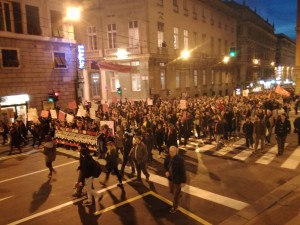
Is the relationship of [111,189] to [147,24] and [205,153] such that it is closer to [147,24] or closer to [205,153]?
[205,153]

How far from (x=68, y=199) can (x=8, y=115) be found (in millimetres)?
14363

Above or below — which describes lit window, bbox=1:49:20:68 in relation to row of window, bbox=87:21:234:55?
below

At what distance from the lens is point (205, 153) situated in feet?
43.2

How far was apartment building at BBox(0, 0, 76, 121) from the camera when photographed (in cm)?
2042

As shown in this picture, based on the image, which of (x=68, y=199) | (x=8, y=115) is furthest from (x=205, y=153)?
(x=8, y=115)

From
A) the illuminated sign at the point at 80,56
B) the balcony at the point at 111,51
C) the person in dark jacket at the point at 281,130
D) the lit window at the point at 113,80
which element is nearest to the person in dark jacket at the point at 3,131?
the illuminated sign at the point at 80,56

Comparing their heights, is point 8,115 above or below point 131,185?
above

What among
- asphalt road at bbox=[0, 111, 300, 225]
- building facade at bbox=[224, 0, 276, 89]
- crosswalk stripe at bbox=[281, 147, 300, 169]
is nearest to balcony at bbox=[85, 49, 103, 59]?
asphalt road at bbox=[0, 111, 300, 225]

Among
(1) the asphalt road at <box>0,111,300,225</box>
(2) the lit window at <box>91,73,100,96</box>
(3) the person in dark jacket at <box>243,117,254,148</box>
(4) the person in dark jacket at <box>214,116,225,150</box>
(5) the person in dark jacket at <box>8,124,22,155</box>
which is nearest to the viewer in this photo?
(1) the asphalt road at <box>0,111,300,225</box>

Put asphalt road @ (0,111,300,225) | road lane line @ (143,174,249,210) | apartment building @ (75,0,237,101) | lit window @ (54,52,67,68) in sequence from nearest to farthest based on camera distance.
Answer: asphalt road @ (0,111,300,225)
road lane line @ (143,174,249,210)
lit window @ (54,52,67,68)
apartment building @ (75,0,237,101)

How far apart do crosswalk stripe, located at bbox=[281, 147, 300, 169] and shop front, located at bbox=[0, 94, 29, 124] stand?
670 inches

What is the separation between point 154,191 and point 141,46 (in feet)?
78.9

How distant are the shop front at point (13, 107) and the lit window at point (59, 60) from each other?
3.95m

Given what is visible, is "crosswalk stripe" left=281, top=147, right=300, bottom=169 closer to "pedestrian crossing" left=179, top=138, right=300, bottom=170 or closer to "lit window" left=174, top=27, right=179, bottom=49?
"pedestrian crossing" left=179, top=138, right=300, bottom=170
